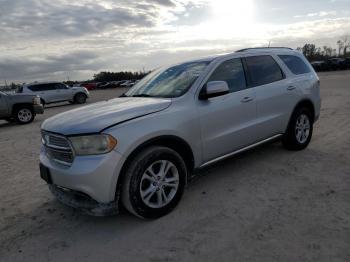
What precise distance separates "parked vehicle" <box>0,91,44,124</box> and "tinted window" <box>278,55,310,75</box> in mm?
10968

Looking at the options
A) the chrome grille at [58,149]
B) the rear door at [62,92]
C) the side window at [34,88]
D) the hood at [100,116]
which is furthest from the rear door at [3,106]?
the chrome grille at [58,149]

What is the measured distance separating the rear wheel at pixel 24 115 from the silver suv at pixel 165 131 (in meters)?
9.88

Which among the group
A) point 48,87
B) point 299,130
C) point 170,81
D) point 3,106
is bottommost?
point 299,130

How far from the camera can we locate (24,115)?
45.1ft

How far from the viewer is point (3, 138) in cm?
1023

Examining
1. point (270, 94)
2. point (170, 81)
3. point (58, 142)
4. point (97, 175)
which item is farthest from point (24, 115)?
point (97, 175)

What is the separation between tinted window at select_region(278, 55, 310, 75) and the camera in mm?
5814

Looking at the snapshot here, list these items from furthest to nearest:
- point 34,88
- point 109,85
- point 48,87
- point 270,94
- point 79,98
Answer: point 109,85 < point 79,98 < point 48,87 < point 34,88 < point 270,94

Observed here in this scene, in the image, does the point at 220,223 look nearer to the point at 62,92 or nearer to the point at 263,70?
the point at 263,70

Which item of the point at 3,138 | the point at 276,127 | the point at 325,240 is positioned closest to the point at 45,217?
the point at 325,240

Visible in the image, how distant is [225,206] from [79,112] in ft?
6.78

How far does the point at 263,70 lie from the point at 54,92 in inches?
731

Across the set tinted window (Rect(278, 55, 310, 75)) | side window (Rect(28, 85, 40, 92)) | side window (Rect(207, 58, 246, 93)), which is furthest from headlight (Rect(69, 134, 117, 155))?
side window (Rect(28, 85, 40, 92))

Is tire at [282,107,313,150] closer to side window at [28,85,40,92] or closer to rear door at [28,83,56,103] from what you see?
rear door at [28,83,56,103]
